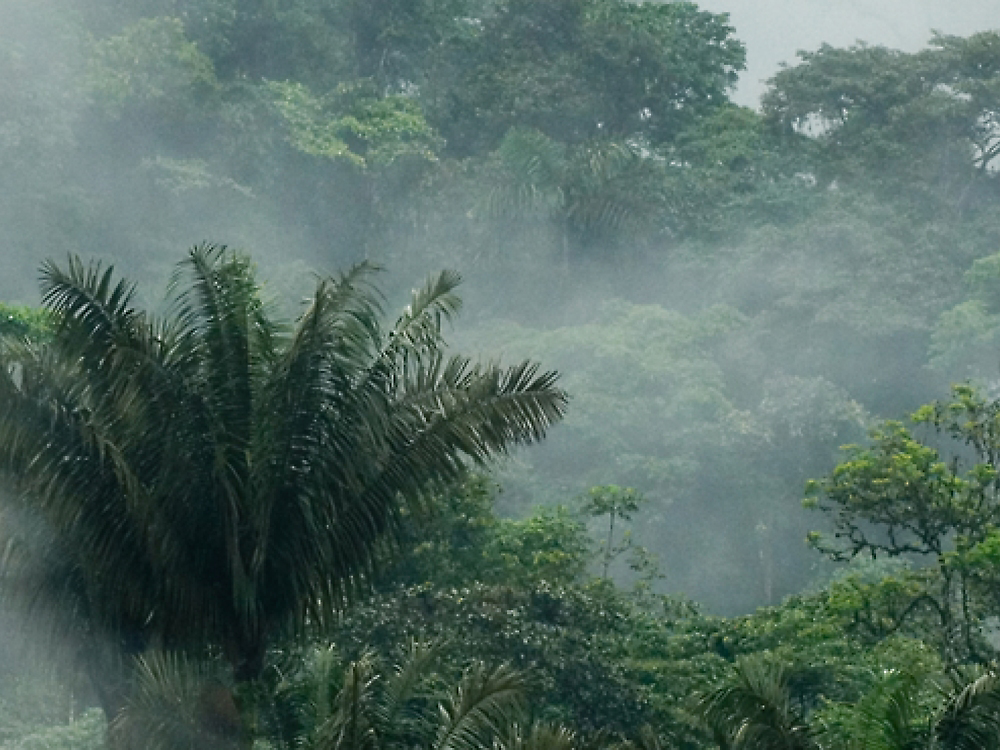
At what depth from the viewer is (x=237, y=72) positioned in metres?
65.6

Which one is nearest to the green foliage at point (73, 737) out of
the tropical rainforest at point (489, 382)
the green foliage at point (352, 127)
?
the tropical rainforest at point (489, 382)

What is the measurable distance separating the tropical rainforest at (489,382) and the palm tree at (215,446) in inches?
1.1

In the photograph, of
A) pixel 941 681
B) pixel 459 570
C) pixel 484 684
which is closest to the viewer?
pixel 484 684

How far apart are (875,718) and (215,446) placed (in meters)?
5.00

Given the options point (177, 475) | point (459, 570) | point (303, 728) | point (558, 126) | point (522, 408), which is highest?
point (558, 126)

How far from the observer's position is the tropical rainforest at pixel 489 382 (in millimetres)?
15227

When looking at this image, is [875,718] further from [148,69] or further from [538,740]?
[148,69]

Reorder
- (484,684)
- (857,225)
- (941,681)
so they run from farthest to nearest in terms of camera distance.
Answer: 1. (857,225)
2. (941,681)
3. (484,684)

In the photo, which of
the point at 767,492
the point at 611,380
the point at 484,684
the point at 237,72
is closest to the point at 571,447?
the point at 611,380

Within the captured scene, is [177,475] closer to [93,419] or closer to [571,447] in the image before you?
[93,419]

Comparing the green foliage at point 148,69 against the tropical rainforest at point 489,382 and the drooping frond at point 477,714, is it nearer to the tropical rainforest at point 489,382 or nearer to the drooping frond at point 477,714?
the tropical rainforest at point 489,382

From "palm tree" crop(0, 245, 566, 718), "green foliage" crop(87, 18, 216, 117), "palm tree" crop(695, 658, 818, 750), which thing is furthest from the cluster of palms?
"green foliage" crop(87, 18, 216, 117)

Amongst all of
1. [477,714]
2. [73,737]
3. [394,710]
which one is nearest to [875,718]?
[477,714]

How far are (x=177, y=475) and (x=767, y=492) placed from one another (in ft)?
134
